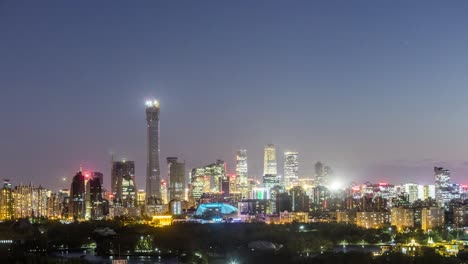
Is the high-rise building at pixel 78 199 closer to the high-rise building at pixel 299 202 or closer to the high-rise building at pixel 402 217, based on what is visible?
the high-rise building at pixel 299 202

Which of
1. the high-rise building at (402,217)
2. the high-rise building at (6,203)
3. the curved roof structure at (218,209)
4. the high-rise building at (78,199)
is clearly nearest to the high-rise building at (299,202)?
the curved roof structure at (218,209)

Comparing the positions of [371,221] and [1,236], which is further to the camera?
[371,221]

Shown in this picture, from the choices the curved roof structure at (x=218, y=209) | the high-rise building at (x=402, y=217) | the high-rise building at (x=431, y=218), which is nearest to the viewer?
the high-rise building at (x=431, y=218)

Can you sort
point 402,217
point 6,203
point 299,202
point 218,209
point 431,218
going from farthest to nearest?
point 299,202 → point 218,209 → point 6,203 → point 402,217 → point 431,218

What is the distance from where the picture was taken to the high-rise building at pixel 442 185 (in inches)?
2594

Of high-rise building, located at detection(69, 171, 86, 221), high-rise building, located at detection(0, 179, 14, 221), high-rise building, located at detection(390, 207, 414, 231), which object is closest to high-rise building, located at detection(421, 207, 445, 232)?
high-rise building, located at detection(390, 207, 414, 231)

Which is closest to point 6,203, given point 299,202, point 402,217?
point 299,202

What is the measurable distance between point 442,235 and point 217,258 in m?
14.5

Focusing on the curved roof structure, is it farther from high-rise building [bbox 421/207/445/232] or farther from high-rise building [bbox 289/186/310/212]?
high-rise building [bbox 421/207/445/232]

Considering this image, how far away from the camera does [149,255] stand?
36375mm

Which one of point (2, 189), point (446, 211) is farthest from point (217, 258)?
point (2, 189)

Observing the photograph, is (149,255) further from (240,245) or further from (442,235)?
(442,235)

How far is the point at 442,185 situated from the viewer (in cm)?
6750

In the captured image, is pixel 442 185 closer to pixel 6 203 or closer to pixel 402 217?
pixel 402 217
